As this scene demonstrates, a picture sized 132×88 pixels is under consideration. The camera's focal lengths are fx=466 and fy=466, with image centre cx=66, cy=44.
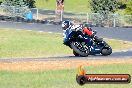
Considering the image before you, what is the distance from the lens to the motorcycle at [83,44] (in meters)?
19.0

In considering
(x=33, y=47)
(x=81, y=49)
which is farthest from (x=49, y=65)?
(x=33, y=47)

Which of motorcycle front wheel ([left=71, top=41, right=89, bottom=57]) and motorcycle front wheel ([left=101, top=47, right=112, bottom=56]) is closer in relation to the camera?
motorcycle front wheel ([left=71, top=41, right=89, bottom=57])

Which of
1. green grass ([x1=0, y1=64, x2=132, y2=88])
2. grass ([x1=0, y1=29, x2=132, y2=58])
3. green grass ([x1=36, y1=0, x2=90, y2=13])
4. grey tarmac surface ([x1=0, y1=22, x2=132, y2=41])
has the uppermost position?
green grass ([x1=0, y1=64, x2=132, y2=88])

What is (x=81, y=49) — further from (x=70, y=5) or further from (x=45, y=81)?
(x=70, y=5)

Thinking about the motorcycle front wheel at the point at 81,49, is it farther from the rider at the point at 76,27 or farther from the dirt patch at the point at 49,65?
the dirt patch at the point at 49,65

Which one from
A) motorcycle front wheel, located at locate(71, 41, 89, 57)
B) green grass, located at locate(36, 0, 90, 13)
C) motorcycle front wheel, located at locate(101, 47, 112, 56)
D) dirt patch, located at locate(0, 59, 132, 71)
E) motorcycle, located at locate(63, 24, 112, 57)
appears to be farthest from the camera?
green grass, located at locate(36, 0, 90, 13)

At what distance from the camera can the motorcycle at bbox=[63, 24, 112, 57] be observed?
1902cm

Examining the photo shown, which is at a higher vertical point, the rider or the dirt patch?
the rider

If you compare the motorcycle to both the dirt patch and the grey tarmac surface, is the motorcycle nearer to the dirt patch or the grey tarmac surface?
the dirt patch

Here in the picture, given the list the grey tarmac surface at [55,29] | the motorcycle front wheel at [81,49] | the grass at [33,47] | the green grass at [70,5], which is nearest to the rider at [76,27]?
the motorcycle front wheel at [81,49]

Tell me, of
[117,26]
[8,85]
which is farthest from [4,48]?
[117,26]

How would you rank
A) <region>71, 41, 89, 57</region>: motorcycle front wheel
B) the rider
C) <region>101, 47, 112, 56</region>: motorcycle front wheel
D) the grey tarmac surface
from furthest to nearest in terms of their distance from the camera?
1. the grey tarmac surface
2. <region>101, 47, 112, 56</region>: motorcycle front wheel
3. <region>71, 41, 89, 57</region>: motorcycle front wheel
4. the rider

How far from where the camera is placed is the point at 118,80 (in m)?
7.03

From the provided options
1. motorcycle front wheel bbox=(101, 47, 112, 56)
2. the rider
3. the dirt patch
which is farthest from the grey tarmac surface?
the dirt patch
